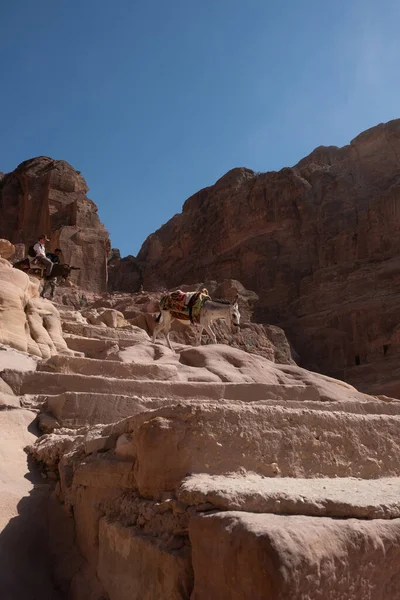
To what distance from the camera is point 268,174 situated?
4509 cm

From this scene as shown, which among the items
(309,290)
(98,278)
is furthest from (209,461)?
(309,290)

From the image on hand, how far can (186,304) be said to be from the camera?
40.9ft

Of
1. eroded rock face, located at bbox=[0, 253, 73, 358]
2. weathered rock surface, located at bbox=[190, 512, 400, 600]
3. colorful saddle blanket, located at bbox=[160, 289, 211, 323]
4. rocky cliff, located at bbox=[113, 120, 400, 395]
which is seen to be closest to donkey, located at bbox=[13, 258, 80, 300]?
Answer: colorful saddle blanket, located at bbox=[160, 289, 211, 323]

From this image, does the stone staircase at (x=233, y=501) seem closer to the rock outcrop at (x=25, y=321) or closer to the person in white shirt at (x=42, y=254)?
the rock outcrop at (x=25, y=321)

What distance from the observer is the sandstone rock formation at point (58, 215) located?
26.5 meters

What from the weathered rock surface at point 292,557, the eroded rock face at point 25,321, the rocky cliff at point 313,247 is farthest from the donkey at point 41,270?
the rocky cliff at point 313,247

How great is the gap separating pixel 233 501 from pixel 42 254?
41.4 ft

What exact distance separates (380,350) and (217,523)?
28.0m

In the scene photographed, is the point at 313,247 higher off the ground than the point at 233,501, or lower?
higher

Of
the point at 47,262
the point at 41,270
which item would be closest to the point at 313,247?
the point at 41,270

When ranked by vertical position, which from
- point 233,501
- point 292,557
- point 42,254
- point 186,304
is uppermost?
point 42,254

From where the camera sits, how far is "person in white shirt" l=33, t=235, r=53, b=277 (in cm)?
1398

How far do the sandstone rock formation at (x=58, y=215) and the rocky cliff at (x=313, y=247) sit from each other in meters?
13.0

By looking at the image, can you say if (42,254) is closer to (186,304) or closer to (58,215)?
(186,304)
